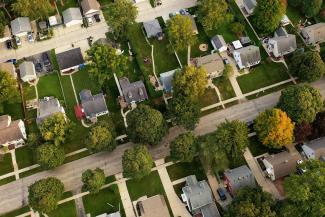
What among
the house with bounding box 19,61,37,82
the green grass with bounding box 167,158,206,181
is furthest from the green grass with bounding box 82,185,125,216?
the house with bounding box 19,61,37,82

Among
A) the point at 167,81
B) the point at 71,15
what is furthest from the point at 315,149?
the point at 71,15

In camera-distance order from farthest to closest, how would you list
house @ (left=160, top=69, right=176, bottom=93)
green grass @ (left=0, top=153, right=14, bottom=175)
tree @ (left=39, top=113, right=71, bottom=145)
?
house @ (left=160, top=69, right=176, bottom=93) → green grass @ (left=0, top=153, right=14, bottom=175) → tree @ (left=39, top=113, right=71, bottom=145)

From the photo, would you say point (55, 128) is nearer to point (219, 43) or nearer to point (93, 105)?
point (93, 105)

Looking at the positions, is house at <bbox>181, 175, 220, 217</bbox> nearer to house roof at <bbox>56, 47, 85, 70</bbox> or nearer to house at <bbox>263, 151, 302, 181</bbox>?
house at <bbox>263, 151, 302, 181</bbox>

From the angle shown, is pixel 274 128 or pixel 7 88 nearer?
pixel 274 128

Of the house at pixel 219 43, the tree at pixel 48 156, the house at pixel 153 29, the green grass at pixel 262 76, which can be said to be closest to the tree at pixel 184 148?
the green grass at pixel 262 76

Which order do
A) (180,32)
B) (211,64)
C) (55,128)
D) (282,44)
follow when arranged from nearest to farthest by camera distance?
(55,128)
(211,64)
(180,32)
(282,44)
